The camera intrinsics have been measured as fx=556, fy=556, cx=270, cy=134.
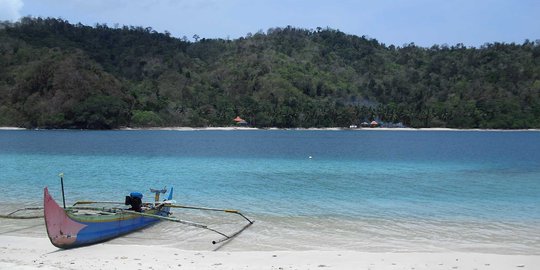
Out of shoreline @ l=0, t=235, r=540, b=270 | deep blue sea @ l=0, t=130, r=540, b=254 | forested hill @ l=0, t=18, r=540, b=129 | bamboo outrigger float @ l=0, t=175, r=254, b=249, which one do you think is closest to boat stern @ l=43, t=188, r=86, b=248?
bamboo outrigger float @ l=0, t=175, r=254, b=249

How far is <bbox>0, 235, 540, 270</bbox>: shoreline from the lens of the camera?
10102 millimetres

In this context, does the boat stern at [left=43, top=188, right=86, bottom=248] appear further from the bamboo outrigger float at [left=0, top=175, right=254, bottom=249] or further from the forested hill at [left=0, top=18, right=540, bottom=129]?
the forested hill at [left=0, top=18, right=540, bottom=129]

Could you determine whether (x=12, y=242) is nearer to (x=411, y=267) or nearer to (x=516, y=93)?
(x=411, y=267)

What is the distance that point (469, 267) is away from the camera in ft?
32.8

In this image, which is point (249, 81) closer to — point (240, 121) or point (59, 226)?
point (240, 121)

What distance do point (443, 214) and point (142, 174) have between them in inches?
713

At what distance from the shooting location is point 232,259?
11.0m

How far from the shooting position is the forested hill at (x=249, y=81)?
128 metres

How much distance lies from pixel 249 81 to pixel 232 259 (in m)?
149

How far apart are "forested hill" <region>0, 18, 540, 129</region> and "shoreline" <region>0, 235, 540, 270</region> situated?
11411cm

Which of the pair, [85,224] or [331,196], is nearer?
[85,224]

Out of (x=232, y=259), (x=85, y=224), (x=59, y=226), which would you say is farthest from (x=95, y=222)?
(x=232, y=259)

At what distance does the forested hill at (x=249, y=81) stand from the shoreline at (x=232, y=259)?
114 m

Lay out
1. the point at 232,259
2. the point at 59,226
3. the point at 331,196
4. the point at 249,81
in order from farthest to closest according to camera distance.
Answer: the point at 249,81 → the point at 331,196 → the point at 59,226 → the point at 232,259
